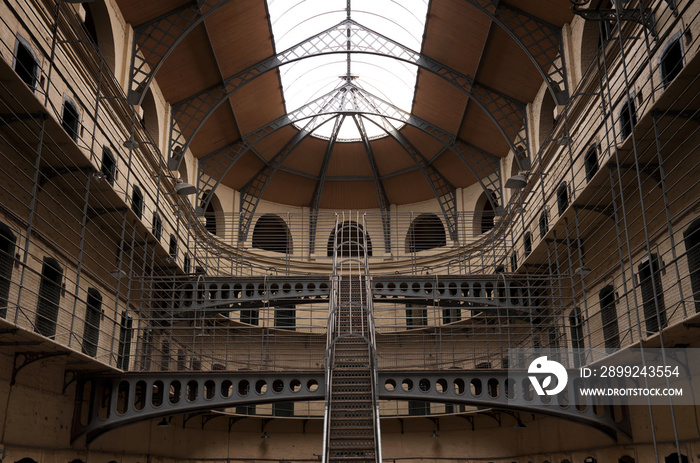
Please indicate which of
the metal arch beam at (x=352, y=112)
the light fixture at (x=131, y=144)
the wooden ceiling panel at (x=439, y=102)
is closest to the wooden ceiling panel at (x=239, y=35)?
the metal arch beam at (x=352, y=112)

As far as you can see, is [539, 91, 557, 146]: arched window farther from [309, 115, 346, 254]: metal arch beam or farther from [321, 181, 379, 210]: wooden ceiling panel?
[321, 181, 379, 210]: wooden ceiling panel

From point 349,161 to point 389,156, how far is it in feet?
3.93

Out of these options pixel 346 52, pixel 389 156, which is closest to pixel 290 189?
pixel 389 156

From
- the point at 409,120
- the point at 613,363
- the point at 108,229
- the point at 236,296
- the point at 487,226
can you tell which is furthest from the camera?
the point at 487,226

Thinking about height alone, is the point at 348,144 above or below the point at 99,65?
above

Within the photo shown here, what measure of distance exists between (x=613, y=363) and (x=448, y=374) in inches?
89.6

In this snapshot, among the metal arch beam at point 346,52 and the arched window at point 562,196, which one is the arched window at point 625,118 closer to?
the arched window at point 562,196

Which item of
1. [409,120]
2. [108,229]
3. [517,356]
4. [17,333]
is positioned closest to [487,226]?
[409,120]

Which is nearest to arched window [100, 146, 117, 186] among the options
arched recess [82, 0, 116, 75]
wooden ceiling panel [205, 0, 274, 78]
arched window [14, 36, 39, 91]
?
arched recess [82, 0, 116, 75]

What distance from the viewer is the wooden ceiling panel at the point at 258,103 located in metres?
15.6

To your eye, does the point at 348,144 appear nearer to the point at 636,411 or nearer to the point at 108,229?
the point at 108,229

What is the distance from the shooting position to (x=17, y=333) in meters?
6.63

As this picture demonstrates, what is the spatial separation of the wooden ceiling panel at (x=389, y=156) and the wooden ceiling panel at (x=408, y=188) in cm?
28

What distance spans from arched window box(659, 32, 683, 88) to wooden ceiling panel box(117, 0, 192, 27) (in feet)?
27.3
